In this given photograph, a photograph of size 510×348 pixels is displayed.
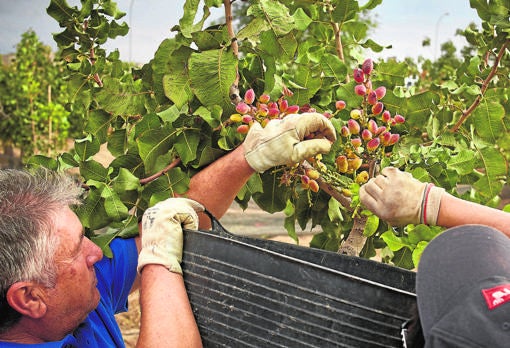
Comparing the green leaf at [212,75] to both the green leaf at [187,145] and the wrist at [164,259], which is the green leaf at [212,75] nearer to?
the green leaf at [187,145]

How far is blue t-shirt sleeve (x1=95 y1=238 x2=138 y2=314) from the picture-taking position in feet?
5.33

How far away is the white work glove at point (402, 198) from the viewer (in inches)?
45.7

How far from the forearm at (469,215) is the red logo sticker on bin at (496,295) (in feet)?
1.00

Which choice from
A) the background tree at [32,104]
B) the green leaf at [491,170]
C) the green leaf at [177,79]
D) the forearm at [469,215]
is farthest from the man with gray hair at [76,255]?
the background tree at [32,104]

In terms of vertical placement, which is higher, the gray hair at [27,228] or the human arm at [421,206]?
the gray hair at [27,228]

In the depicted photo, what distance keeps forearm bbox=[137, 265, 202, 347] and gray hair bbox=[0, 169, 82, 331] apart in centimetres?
24

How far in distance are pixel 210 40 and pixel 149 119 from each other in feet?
0.87

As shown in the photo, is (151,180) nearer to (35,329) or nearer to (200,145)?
(200,145)

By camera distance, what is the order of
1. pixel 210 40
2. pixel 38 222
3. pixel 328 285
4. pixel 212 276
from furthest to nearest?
pixel 210 40, pixel 38 222, pixel 212 276, pixel 328 285

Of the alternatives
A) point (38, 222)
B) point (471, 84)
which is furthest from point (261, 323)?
point (471, 84)

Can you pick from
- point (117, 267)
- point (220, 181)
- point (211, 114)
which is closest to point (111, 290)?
point (117, 267)

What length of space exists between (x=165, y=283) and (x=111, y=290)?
0.54 metres

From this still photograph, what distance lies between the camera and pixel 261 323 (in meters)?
1.07

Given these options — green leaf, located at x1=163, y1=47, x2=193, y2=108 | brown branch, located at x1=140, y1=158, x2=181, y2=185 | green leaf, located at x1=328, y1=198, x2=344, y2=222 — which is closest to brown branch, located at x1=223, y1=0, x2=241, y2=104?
green leaf, located at x1=163, y1=47, x2=193, y2=108
